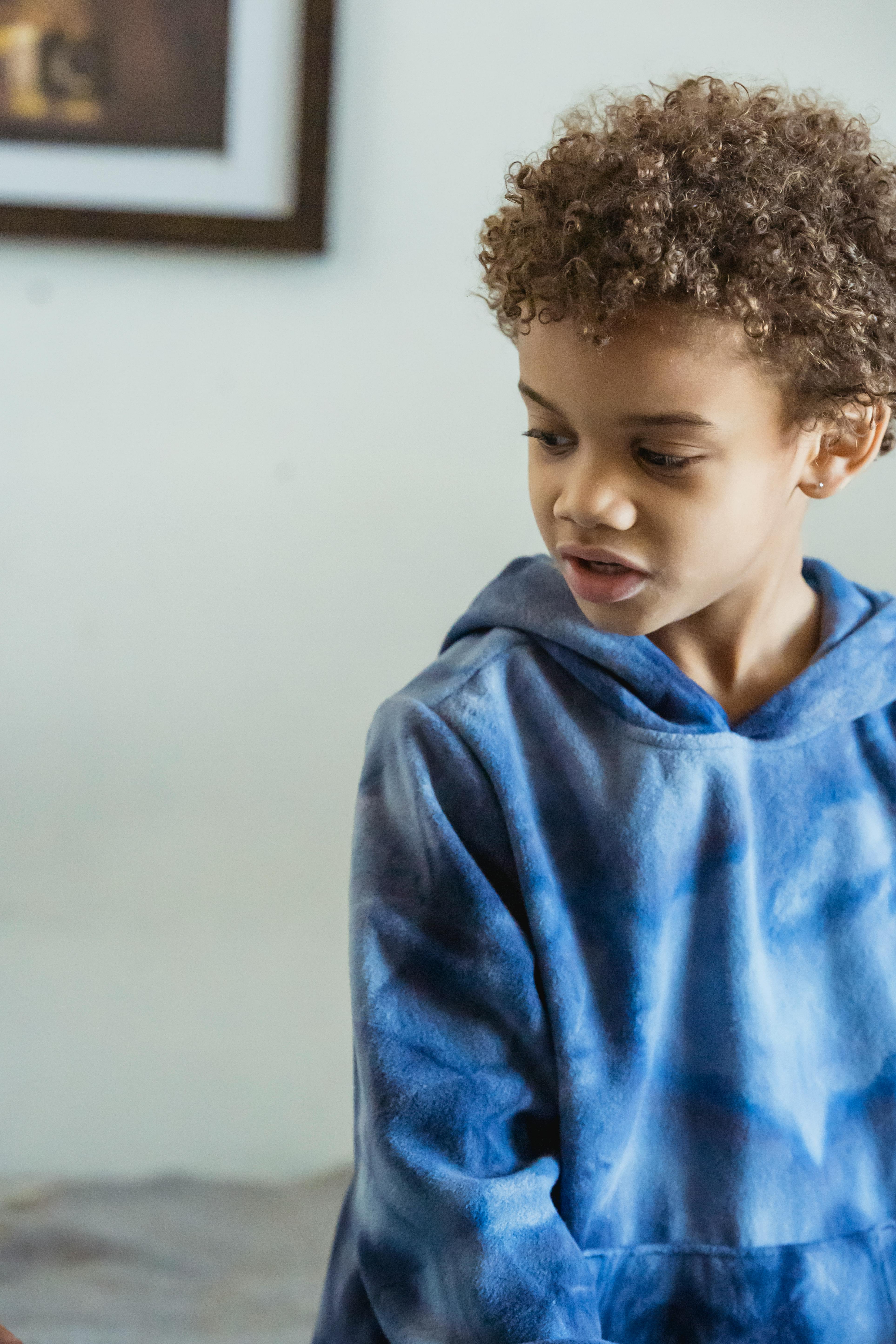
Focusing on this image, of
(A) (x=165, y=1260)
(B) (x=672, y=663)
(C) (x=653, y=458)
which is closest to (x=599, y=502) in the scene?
(C) (x=653, y=458)

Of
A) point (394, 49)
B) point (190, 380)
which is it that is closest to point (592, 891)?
point (190, 380)

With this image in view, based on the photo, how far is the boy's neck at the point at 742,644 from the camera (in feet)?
2.71

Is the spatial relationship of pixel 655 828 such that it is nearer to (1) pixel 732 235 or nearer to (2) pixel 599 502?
(2) pixel 599 502

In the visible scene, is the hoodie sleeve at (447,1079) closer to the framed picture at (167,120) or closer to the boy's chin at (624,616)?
the boy's chin at (624,616)

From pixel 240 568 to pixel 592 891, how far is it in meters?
0.63

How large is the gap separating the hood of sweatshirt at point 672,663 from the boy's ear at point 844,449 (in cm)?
12

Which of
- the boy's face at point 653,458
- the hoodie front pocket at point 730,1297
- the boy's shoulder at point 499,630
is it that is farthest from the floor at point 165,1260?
the boy's face at point 653,458

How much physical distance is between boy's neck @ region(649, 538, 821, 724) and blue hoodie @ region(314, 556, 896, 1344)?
3 cm

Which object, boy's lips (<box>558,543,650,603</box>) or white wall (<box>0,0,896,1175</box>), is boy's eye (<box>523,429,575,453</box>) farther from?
white wall (<box>0,0,896,1175</box>)

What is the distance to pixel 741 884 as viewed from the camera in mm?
767

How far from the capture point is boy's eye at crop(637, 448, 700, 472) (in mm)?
673

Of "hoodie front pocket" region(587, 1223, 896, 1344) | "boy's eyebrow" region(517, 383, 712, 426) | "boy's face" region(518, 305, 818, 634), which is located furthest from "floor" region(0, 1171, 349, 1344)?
"boy's eyebrow" region(517, 383, 712, 426)

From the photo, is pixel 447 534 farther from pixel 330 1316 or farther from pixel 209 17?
pixel 330 1316

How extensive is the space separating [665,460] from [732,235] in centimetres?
12
